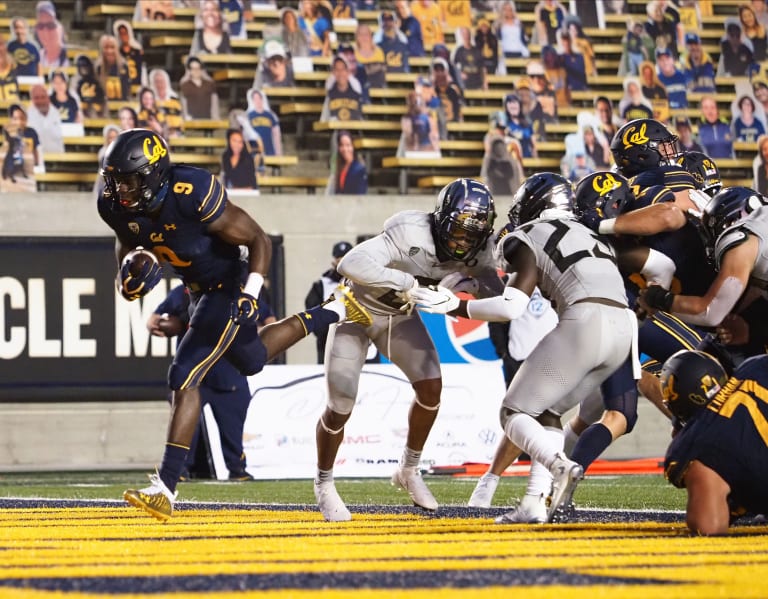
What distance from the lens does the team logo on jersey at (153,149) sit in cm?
564

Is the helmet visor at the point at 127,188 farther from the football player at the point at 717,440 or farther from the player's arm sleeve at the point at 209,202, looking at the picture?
the football player at the point at 717,440

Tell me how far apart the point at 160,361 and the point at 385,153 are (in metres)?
4.10

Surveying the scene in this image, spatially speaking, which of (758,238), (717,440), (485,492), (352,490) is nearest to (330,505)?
(485,492)

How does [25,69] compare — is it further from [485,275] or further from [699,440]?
[699,440]

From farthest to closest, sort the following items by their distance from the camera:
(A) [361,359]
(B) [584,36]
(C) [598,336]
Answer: (B) [584,36] < (A) [361,359] < (C) [598,336]

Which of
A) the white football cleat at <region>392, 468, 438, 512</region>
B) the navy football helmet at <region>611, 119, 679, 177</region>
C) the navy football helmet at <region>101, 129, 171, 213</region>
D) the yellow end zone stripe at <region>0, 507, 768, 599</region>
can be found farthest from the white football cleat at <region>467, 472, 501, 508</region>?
the navy football helmet at <region>101, 129, 171, 213</region>

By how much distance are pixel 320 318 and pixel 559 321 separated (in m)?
1.30

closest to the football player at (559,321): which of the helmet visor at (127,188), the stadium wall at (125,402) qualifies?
the helmet visor at (127,188)

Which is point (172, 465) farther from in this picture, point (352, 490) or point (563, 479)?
point (352, 490)

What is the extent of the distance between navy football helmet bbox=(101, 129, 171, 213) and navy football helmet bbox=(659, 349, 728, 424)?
88.9 inches

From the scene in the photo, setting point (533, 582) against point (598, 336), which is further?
point (598, 336)

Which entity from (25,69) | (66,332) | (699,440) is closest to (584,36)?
(25,69)

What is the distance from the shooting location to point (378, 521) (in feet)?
17.7

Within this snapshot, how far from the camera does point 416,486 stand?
6.07 meters
